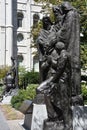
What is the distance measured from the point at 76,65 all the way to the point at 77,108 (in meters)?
1.03

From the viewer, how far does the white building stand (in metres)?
55.5

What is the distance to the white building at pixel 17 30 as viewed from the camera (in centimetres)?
5553

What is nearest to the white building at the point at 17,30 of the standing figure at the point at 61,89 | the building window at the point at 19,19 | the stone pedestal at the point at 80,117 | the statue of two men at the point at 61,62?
the building window at the point at 19,19

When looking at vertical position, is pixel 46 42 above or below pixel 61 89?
above

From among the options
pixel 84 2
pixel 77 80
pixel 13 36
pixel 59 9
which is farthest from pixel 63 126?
pixel 13 36

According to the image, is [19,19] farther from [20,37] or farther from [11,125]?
[11,125]

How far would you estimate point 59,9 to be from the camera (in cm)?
939

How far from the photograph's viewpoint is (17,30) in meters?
57.8

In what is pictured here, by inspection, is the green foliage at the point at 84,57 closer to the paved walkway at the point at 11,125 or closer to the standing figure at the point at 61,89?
the paved walkway at the point at 11,125

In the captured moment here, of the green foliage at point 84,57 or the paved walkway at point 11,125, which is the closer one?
the paved walkway at point 11,125

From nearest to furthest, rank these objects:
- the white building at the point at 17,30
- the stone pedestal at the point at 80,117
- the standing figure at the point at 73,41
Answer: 1. the stone pedestal at the point at 80,117
2. the standing figure at the point at 73,41
3. the white building at the point at 17,30

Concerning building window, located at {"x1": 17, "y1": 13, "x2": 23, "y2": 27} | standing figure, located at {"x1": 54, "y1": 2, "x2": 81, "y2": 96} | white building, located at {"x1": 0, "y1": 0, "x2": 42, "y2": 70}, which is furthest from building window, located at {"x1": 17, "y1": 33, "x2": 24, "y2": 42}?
standing figure, located at {"x1": 54, "y1": 2, "x2": 81, "y2": 96}

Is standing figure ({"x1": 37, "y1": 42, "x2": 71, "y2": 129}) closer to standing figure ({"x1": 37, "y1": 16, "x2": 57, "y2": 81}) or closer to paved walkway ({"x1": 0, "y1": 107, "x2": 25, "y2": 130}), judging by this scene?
standing figure ({"x1": 37, "y1": 16, "x2": 57, "y2": 81})

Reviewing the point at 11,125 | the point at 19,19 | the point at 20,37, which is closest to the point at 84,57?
the point at 11,125
